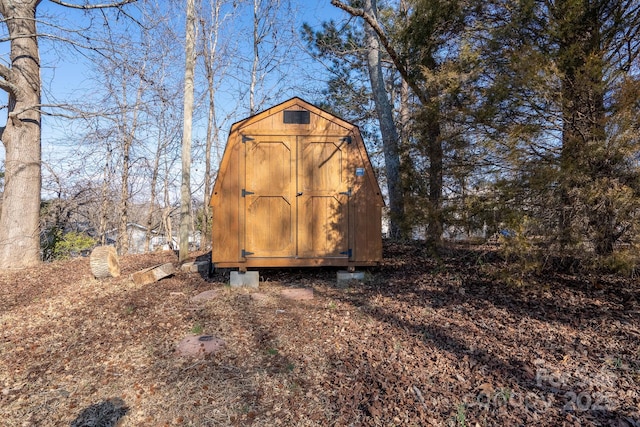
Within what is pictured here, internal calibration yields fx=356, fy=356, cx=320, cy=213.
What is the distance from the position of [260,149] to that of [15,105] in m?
6.58

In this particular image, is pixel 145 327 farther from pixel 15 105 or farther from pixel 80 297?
pixel 15 105

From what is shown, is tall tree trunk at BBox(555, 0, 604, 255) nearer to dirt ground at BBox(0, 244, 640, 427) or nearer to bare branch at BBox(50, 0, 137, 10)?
dirt ground at BBox(0, 244, 640, 427)

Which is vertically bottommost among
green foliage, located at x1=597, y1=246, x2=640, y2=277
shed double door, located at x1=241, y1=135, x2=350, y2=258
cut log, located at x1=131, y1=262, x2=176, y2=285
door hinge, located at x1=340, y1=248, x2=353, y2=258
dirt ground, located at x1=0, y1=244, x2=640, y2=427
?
dirt ground, located at x1=0, y1=244, x2=640, y2=427

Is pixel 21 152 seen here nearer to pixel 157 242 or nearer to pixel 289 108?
pixel 289 108

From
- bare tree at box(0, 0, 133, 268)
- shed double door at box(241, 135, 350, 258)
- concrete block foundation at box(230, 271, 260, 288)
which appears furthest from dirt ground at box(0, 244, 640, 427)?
bare tree at box(0, 0, 133, 268)

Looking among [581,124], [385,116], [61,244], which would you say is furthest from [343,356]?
[61,244]

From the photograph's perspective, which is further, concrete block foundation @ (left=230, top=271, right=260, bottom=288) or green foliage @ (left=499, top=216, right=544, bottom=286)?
concrete block foundation @ (left=230, top=271, right=260, bottom=288)

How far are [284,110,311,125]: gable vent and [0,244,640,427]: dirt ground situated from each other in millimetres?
2610

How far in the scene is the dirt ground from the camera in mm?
2527

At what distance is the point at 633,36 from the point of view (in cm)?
405

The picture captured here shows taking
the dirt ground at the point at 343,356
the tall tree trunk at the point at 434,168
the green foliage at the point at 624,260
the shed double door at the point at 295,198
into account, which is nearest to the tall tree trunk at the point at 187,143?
the dirt ground at the point at 343,356

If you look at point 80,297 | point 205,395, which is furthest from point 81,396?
point 80,297

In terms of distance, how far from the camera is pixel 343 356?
328 cm

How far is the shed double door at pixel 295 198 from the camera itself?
5.48 meters
